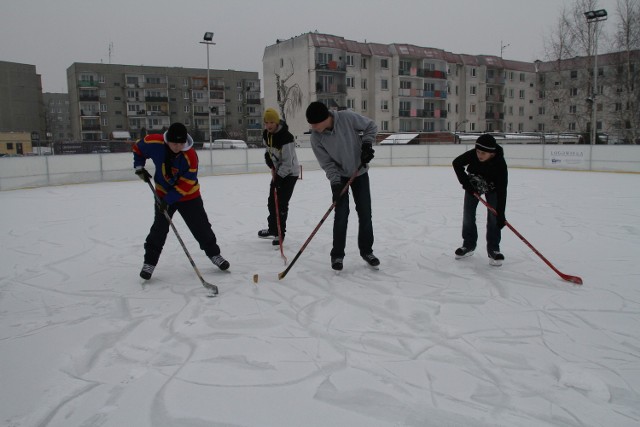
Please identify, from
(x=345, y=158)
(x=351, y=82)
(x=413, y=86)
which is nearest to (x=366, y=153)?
(x=345, y=158)

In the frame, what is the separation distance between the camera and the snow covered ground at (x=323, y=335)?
179cm

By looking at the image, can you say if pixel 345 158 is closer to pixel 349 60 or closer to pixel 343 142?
pixel 343 142

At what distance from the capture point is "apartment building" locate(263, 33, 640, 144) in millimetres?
31094

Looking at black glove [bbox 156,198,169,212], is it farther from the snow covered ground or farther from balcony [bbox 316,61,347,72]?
balcony [bbox 316,61,347,72]

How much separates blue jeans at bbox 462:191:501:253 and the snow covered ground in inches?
6.4

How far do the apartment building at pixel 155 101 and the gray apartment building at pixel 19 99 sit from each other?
3126 millimetres

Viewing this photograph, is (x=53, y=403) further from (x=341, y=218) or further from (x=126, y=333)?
(x=341, y=218)

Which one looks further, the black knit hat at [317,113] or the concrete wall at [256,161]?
the concrete wall at [256,161]

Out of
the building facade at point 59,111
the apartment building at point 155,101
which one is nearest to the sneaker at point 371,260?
the apartment building at point 155,101

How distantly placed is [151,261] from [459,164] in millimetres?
2457

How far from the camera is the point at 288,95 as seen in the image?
1256 inches

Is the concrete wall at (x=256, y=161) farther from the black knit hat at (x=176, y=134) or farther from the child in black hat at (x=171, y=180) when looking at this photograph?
the black knit hat at (x=176, y=134)

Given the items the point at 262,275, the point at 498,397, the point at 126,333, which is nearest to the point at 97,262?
the point at 262,275

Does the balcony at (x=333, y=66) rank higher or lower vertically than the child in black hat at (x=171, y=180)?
higher
